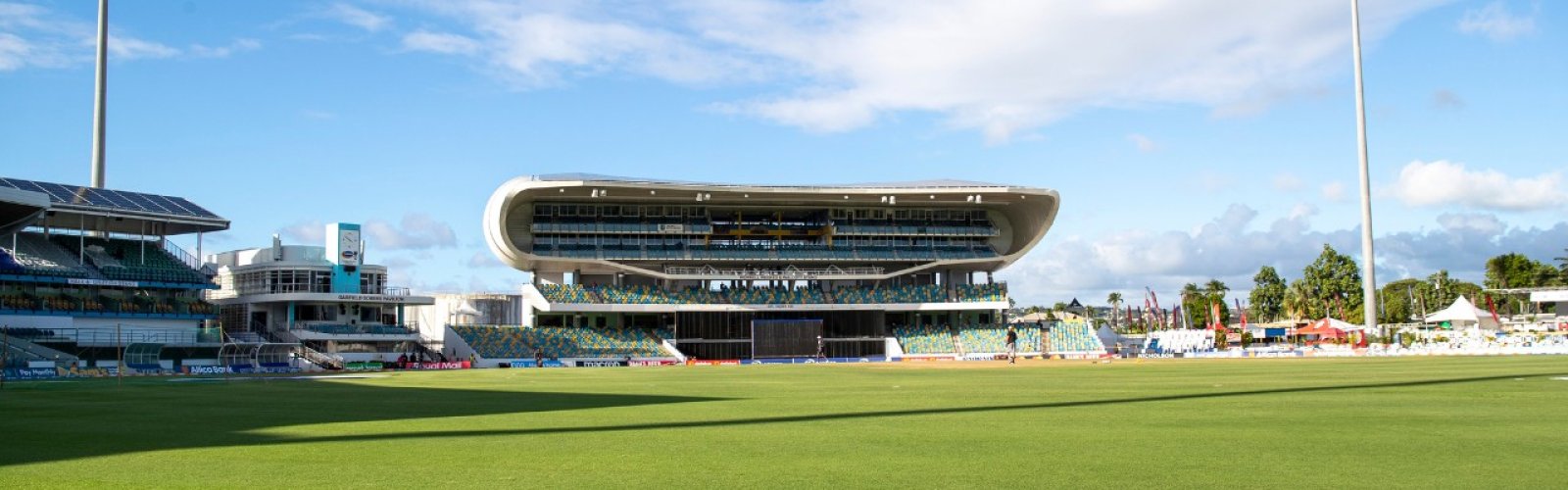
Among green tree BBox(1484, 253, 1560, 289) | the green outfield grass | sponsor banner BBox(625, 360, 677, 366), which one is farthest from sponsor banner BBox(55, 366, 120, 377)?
green tree BBox(1484, 253, 1560, 289)

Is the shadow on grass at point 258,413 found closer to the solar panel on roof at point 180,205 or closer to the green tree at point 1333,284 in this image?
the solar panel on roof at point 180,205

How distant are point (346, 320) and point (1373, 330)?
62.5 m

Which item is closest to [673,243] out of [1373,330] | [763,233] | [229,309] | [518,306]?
[763,233]

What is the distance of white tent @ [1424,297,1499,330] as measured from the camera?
80938 mm

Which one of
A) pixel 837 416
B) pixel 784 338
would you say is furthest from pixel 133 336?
pixel 837 416

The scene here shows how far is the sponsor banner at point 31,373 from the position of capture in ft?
146

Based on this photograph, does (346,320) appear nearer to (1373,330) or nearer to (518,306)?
(518,306)

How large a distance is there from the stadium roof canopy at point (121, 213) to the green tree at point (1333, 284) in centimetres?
A: 9394

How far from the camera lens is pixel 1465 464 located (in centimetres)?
930

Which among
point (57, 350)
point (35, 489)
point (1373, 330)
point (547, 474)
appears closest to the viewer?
point (35, 489)

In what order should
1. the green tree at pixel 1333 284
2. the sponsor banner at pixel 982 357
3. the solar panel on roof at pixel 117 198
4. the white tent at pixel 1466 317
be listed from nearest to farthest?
1. the solar panel on roof at pixel 117 198
2. the sponsor banner at pixel 982 357
3. the white tent at pixel 1466 317
4. the green tree at pixel 1333 284

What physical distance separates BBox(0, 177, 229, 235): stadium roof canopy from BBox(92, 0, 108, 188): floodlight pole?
654 centimetres

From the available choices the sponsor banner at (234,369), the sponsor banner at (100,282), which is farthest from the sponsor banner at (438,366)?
the sponsor banner at (100,282)

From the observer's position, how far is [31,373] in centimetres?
4612
